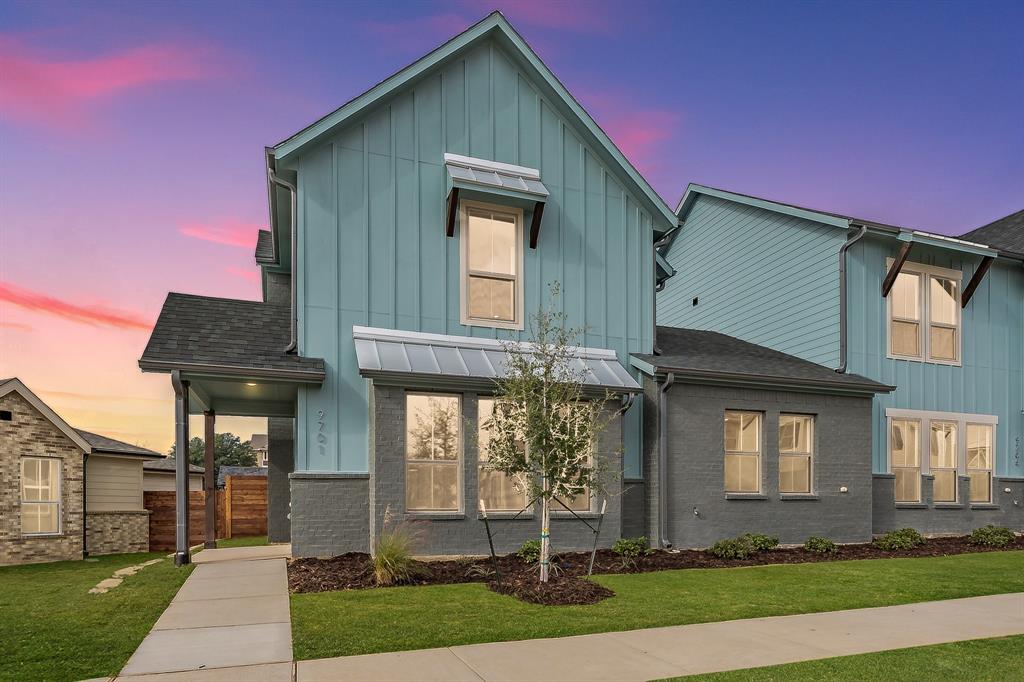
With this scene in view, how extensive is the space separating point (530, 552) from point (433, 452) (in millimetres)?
2329

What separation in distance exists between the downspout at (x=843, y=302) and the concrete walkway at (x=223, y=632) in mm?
12765

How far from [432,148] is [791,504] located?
32.9 ft

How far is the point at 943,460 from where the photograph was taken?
1766cm

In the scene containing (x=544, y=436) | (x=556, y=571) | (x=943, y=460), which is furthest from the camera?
(x=943, y=460)

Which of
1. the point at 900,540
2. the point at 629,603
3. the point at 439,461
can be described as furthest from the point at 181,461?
the point at 900,540

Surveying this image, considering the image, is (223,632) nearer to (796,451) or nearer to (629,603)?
(629,603)

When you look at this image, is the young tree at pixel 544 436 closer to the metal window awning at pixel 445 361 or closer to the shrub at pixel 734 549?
the metal window awning at pixel 445 361

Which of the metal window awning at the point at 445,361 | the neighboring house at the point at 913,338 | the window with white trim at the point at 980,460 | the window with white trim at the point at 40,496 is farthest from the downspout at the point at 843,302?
the window with white trim at the point at 40,496

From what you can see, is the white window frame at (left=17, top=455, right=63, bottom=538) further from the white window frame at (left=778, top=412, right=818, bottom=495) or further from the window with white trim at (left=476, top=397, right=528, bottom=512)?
the white window frame at (left=778, top=412, right=818, bottom=495)

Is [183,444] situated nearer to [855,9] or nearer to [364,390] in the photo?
[364,390]

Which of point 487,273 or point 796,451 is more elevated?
point 487,273

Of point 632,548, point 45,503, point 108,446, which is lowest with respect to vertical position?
point 632,548

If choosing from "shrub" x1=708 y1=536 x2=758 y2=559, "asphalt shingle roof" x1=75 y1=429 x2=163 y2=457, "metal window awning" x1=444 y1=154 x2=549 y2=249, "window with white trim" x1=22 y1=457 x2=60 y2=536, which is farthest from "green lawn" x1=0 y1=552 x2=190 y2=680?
"shrub" x1=708 y1=536 x2=758 y2=559

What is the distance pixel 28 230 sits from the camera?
16.0 meters
